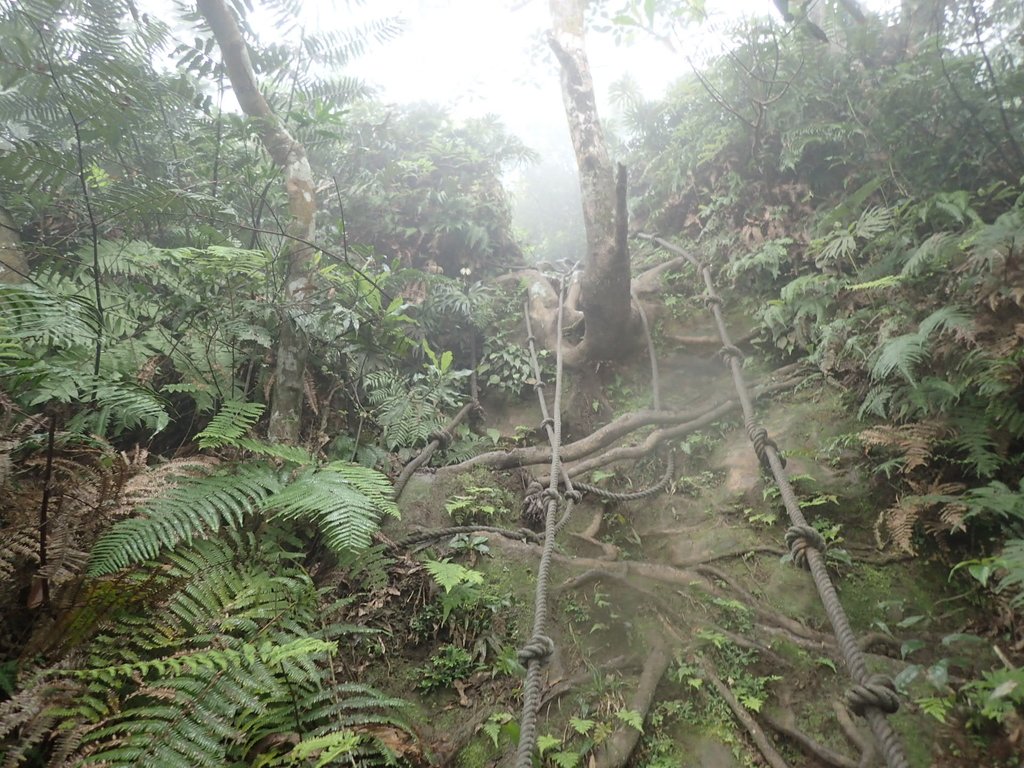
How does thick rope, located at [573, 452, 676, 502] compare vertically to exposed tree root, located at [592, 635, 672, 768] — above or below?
above

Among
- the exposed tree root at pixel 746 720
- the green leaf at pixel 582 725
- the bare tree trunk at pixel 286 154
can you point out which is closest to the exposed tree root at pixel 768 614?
the exposed tree root at pixel 746 720

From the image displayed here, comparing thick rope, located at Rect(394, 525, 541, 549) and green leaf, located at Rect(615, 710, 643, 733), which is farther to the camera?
thick rope, located at Rect(394, 525, 541, 549)

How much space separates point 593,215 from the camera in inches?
175

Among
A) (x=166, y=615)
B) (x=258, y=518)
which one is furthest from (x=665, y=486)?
(x=166, y=615)

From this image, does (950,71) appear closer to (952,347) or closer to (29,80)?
(952,347)

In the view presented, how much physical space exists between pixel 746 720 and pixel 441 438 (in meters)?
2.53

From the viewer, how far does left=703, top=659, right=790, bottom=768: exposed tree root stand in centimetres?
177

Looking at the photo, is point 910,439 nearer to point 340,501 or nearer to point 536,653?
point 536,653

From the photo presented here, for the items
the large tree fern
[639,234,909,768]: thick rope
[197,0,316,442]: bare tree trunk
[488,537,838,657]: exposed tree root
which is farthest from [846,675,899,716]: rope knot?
[197,0,316,442]: bare tree trunk

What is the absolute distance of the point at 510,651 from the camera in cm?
233

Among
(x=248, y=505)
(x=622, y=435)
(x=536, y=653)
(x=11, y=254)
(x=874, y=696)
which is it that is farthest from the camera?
(x=622, y=435)

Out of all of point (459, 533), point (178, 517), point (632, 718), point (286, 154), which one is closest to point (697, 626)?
point (632, 718)

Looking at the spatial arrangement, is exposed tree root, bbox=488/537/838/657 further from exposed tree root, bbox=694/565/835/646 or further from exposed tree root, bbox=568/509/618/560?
exposed tree root, bbox=568/509/618/560

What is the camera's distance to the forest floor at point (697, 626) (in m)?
1.88
